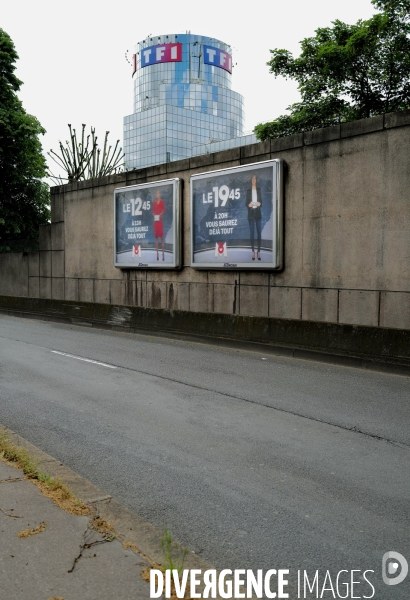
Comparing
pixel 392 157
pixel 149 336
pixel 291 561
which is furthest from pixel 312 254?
pixel 291 561

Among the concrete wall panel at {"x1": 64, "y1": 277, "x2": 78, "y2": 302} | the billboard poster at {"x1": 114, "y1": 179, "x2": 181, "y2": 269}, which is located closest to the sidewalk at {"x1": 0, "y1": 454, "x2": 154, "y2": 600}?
the billboard poster at {"x1": 114, "y1": 179, "x2": 181, "y2": 269}

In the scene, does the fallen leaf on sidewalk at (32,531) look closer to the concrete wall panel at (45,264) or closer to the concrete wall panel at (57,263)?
the concrete wall panel at (57,263)

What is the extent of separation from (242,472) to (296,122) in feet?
90.0

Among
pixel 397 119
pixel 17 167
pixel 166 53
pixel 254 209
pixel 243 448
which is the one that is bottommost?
pixel 243 448

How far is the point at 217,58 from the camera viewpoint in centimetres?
15825

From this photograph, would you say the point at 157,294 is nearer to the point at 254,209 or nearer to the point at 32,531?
the point at 254,209

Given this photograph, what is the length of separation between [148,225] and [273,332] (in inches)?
321

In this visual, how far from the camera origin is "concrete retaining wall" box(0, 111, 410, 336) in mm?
13875

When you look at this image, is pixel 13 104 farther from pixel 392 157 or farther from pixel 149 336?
pixel 392 157

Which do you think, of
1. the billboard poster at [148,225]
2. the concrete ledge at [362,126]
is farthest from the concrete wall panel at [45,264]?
the concrete ledge at [362,126]

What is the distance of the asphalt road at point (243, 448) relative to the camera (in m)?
4.28

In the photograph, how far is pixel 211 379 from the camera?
1075 cm

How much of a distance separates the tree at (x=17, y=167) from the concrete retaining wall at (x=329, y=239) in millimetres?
11861

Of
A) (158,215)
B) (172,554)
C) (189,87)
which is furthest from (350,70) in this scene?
(189,87)
